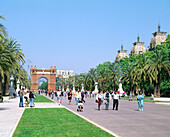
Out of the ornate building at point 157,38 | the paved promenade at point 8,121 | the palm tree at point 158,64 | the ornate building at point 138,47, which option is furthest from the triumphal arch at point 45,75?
the paved promenade at point 8,121

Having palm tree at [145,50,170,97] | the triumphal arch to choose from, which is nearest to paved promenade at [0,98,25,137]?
palm tree at [145,50,170,97]

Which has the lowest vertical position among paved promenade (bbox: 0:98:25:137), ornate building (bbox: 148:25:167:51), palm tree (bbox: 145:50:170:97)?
paved promenade (bbox: 0:98:25:137)

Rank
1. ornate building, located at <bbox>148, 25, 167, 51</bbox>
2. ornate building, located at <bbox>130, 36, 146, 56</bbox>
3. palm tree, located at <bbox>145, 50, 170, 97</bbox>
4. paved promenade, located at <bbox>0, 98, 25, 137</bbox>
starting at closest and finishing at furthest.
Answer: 1. paved promenade, located at <bbox>0, 98, 25, 137</bbox>
2. palm tree, located at <bbox>145, 50, 170, 97</bbox>
3. ornate building, located at <bbox>148, 25, 167, 51</bbox>
4. ornate building, located at <bbox>130, 36, 146, 56</bbox>

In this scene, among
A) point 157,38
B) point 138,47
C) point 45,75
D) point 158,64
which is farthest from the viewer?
point 45,75

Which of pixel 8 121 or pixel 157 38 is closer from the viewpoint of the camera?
pixel 8 121

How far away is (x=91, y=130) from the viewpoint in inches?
366

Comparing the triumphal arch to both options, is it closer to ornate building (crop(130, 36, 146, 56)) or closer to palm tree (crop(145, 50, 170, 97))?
ornate building (crop(130, 36, 146, 56))

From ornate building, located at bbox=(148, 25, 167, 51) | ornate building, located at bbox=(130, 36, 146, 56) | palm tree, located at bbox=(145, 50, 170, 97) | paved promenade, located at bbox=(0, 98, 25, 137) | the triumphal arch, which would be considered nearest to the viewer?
paved promenade, located at bbox=(0, 98, 25, 137)

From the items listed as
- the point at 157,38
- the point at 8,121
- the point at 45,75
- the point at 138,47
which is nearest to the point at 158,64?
the point at 8,121

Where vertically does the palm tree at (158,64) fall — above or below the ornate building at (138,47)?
below

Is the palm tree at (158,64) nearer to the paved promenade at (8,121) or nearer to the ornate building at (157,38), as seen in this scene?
the paved promenade at (8,121)

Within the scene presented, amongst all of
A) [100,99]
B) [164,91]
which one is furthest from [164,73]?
[100,99]

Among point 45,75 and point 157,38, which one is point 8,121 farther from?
point 45,75

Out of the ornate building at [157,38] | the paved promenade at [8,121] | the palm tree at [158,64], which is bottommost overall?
the paved promenade at [8,121]
